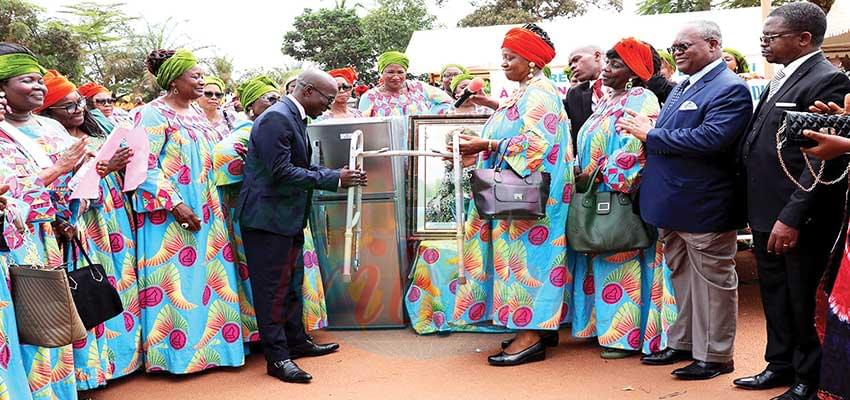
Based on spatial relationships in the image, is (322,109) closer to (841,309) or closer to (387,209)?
(387,209)

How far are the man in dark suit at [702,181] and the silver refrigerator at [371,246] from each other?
72.1 inches

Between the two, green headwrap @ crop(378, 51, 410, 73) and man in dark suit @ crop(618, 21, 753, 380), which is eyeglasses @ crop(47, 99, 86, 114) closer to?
man in dark suit @ crop(618, 21, 753, 380)

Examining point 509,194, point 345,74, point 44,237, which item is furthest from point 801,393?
point 345,74

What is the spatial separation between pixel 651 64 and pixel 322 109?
195cm

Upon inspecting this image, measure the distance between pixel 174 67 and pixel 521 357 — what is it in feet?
8.87

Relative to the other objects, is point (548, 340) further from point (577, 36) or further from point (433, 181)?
point (577, 36)

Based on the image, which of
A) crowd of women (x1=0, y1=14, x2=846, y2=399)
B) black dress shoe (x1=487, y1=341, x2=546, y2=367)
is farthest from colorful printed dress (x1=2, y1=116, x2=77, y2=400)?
black dress shoe (x1=487, y1=341, x2=546, y2=367)

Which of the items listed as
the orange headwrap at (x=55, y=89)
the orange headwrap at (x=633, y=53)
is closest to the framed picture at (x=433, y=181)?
the orange headwrap at (x=633, y=53)

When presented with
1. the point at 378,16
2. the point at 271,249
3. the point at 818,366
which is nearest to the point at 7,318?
the point at 271,249

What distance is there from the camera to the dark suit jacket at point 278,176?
14.6 feet

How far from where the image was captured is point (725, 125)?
4.03 m

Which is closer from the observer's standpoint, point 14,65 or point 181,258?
point 14,65

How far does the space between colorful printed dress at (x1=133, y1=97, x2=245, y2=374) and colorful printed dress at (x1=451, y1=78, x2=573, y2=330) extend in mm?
1669

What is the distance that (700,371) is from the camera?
4.31 metres
